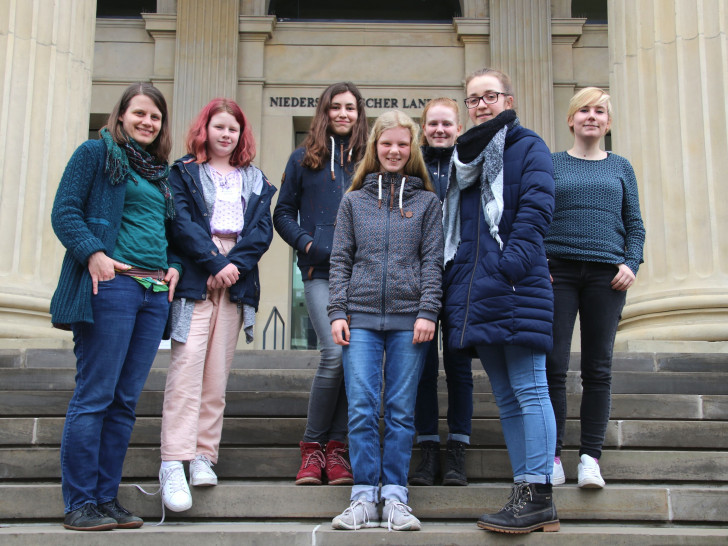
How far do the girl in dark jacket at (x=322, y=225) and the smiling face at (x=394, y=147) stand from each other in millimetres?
496

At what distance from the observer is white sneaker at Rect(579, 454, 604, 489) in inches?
161

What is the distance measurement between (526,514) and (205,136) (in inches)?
104

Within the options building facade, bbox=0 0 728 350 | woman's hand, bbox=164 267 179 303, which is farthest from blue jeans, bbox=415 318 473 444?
building facade, bbox=0 0 728 350

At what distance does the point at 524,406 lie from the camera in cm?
369

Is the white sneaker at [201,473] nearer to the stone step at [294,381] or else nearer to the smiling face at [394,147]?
the stone step at [294,381]

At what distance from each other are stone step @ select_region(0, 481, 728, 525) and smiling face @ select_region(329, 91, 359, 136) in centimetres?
203

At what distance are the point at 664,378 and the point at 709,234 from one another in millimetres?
1895

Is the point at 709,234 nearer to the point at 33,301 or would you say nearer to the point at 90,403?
the point at 90,403

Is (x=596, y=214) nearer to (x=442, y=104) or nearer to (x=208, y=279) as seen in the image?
(x=442, y=104)

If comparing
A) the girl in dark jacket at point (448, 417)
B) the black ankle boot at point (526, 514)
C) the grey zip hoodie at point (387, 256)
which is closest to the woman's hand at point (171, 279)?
the grey zip hoodie at point (387, 256)

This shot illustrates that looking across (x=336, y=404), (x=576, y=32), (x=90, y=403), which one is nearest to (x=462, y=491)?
(x=336, y=404)

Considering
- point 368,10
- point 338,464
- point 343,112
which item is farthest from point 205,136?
point 368,10

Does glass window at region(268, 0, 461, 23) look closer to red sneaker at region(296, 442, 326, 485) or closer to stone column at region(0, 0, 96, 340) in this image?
stone column at region(0, 0, 96, 340)

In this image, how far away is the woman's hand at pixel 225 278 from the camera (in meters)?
4.29
